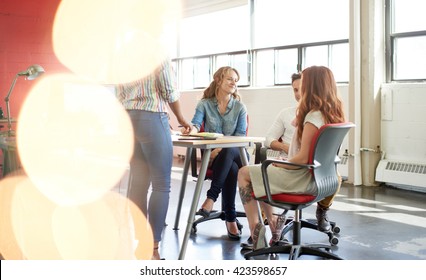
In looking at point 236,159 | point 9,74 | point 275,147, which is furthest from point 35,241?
point 9,74

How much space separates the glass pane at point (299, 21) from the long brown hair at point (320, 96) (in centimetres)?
353

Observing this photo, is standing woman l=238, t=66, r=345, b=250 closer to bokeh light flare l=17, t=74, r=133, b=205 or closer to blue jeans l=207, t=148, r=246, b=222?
blue jeans l=207, t=148, r=246, b=222

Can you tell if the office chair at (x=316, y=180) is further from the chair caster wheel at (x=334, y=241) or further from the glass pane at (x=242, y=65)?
the glass pane at (x=242, y=65)

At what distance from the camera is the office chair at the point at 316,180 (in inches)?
105

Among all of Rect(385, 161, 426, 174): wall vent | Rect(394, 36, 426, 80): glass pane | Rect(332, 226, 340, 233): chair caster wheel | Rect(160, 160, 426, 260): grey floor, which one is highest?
Rect(394, 36, 426, 80): glass pane

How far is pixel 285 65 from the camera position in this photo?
689 cm

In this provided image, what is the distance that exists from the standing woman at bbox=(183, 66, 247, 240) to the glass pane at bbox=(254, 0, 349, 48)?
2.83 metres

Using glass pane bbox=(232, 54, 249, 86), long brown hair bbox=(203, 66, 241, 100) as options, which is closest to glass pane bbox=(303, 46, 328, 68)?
glass pane bbox=(232, 54, 249, 86)

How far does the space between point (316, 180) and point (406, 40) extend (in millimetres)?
3514

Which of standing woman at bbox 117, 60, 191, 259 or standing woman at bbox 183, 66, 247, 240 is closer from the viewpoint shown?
standing woman at bbox 117, 60, 191, 259

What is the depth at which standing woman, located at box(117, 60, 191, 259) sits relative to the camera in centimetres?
288

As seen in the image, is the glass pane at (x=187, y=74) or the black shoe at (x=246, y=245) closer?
the black shoe at (x=246, y=245)

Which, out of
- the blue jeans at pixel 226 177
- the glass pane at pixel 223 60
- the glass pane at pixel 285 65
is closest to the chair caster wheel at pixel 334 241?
the blue jeans at pixel 226 177

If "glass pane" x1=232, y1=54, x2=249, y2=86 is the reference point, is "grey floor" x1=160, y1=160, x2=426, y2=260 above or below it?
below
